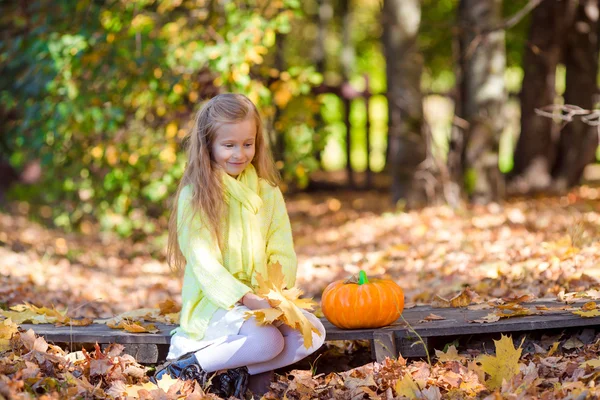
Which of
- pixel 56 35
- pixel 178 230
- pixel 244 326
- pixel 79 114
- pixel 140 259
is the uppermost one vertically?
pixel 56 35

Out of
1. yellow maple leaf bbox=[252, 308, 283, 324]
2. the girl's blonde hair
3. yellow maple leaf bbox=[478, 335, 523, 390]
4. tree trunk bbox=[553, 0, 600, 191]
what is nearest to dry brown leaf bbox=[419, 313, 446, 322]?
yellow maple leaf bbox=[478, 335, 523, 390]

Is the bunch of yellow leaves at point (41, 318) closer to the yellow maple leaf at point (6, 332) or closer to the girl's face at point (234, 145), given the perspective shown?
the yellow maple leaf at point (6, 332)

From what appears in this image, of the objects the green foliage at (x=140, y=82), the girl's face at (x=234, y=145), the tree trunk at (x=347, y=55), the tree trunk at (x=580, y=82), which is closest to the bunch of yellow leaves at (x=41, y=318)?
the girl's face at (x=234, y=145)

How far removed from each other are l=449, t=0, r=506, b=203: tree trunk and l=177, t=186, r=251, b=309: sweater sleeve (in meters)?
6.46

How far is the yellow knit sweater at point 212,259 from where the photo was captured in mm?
3703

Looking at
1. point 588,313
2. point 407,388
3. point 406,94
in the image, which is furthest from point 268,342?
point 406,94

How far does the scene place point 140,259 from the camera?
361 inches

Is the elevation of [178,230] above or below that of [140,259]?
above

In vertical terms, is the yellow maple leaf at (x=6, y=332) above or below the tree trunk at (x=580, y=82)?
below

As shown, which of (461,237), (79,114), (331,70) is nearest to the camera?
(461,237)

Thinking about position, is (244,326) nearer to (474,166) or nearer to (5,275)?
(5,275)

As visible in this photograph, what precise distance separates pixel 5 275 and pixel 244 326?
3396mm

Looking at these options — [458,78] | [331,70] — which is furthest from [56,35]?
[331,70]

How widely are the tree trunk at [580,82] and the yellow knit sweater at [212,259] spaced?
764 centimetres
